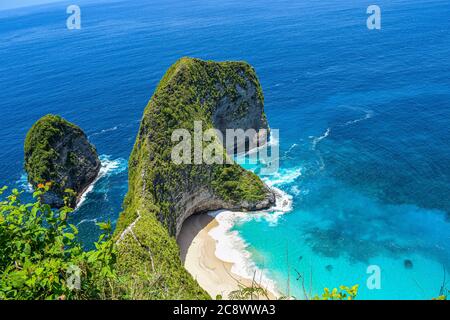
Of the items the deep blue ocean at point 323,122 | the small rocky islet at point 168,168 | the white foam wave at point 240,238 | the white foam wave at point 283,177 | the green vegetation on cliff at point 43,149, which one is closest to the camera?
the small rocky islet at point 168,168

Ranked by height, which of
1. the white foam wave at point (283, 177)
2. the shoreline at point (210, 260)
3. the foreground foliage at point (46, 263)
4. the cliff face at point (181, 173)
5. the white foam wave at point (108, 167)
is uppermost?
the foreground foliage at point (46, 263)

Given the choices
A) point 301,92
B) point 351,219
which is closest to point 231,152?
point 351,219

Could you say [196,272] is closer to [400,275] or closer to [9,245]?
[400,275]

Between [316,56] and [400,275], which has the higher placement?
[316,56]

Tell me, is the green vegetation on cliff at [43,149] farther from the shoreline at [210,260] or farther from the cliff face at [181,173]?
the shoreline at [210,260]

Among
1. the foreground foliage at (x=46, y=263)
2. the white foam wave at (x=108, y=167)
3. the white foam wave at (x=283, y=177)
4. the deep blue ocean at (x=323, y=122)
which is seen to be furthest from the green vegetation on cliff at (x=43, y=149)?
the foreground foliage at (x=46, y=263)
